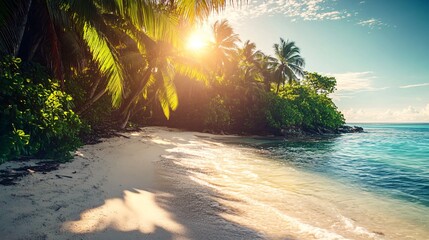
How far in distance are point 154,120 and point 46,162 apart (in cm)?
2605

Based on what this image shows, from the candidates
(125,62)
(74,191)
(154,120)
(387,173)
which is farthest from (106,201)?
(154,120)

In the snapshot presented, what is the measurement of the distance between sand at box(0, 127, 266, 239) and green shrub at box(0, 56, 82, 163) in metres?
0.54

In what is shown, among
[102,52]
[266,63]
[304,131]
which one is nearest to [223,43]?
[266,63]

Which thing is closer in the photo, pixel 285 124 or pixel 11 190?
pixel 11 190

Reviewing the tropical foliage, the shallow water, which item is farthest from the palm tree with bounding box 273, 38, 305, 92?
the shallow water

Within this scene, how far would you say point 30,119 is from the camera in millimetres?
4398

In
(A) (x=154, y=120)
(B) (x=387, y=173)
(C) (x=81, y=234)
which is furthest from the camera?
(A) (x=154, y=120)

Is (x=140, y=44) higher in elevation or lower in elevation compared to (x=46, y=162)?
higher

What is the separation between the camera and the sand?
295 centimetres

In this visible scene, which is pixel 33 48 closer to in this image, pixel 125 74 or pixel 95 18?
pixel 125 74

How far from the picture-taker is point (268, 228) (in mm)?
4062

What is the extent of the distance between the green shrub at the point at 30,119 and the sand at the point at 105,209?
0.54 m

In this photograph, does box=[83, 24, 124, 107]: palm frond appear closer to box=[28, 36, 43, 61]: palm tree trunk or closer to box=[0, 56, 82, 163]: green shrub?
box=[0, 56, 82, 163]: green shrub

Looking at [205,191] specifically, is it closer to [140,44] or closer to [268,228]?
[268,228]
